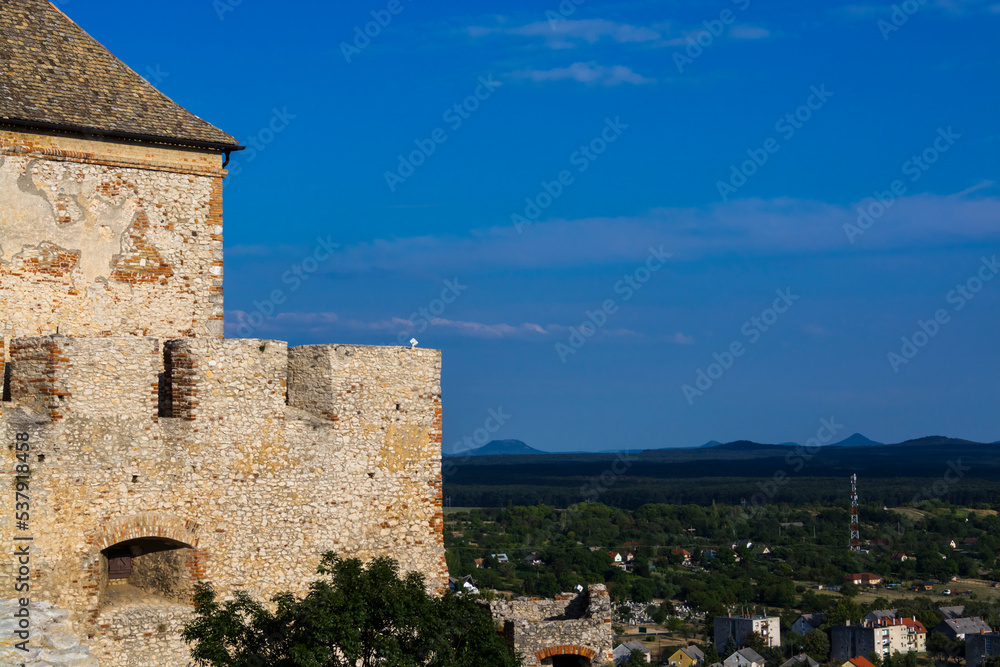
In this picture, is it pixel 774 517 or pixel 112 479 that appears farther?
pixel 774 517

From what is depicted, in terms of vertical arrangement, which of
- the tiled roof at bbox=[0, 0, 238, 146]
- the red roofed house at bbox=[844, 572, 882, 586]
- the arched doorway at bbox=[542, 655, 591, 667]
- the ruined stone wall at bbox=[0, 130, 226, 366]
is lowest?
the red roofed house at bbox=[844, 572, 882, 586]

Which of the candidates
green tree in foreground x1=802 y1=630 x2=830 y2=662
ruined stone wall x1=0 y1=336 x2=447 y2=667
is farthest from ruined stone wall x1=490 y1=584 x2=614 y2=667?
green tree in foreground x1=802 y1=630 x2=830 y2=662

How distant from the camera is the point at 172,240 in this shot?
1547 cm

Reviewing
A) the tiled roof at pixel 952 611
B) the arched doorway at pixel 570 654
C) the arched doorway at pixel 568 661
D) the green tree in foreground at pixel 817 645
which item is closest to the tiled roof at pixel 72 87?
the arched doorway at pixel 570 654

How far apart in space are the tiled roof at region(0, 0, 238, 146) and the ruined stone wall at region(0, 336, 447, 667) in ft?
10.7

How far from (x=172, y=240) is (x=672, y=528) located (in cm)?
12246

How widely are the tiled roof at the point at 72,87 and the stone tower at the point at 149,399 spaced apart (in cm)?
3

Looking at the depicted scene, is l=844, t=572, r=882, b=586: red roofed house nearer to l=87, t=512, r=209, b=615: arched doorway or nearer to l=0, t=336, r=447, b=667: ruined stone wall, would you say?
l=0, t=336, r=447, b=667: ruined stone wall

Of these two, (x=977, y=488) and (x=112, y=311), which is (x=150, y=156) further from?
(x=977, y=488)

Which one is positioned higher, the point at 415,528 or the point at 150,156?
the point at 150,156

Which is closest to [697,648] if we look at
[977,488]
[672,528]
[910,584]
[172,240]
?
[910,584]

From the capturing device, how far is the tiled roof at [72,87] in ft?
48.7

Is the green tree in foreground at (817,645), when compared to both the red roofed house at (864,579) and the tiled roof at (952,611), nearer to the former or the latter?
the tiled roof at (952,611)

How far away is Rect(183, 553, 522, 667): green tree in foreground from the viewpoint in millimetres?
11766
